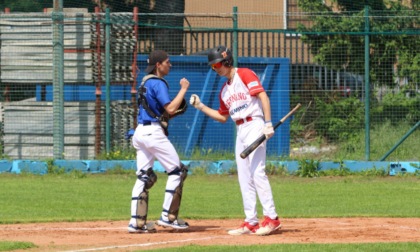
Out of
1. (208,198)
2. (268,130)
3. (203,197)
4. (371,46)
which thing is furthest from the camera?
(371,46)

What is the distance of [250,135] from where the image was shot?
10234 mm

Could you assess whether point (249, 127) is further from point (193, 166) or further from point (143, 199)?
point (193, 166)

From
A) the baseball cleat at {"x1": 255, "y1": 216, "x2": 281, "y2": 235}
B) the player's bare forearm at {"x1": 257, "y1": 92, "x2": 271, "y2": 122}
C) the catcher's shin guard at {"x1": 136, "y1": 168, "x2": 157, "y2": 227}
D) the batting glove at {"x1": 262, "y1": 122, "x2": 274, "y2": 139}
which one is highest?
the player's bare forearm at {"x1": 257, "y1": 92, "x2": 271, "y2": 122}

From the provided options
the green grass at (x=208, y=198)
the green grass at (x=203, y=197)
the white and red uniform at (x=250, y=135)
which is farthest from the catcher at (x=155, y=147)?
the green grass at (x=203, y=197)

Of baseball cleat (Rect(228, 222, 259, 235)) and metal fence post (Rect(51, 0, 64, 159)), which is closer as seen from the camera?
baseball cleat (Rect(228, 222, 259, 235))

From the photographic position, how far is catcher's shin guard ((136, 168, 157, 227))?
1059cm

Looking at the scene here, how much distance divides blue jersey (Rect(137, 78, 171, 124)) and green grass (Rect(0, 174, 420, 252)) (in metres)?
1.99

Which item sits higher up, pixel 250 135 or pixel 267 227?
pixel 250 135

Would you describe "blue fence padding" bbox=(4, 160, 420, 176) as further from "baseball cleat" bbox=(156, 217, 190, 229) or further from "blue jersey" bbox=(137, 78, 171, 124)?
"blue jersey" bbox=(137, 78, 171, 124)

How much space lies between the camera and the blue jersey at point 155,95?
10547mm

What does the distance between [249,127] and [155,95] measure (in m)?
1.12

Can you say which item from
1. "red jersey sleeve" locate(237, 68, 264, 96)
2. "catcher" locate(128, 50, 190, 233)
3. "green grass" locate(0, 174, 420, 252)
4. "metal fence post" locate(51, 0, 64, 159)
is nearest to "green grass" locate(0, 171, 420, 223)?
"green grass" locate(0, 174, 420, 252)

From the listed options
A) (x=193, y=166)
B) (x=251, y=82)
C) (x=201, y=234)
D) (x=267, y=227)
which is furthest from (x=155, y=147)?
(x=193, y=166)

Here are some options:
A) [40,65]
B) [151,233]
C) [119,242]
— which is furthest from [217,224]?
[40,65]
